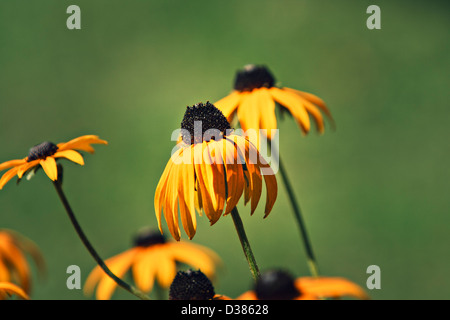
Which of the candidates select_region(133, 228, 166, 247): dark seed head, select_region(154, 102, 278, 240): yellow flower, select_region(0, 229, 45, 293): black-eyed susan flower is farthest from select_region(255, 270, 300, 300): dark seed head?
select_region(133, 228, 166, 247): dark seed head

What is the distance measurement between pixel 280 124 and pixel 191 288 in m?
4.95

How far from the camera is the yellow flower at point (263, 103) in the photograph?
1610 millimetres

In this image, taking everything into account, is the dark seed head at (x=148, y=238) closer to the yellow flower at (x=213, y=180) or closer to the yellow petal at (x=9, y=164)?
the yellow petal at (x=9, y=164)

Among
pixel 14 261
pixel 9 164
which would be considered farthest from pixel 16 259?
pixel 9 164

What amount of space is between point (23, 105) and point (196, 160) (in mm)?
5983

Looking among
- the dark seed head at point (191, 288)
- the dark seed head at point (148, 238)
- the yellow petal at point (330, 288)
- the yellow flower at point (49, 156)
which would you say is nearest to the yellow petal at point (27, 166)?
the yellow flower at point (49, 156)

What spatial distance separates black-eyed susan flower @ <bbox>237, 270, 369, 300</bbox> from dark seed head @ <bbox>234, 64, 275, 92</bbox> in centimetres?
69

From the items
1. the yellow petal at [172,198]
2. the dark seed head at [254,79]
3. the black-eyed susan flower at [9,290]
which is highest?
the dark seed head at [254,79]

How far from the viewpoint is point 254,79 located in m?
1.89

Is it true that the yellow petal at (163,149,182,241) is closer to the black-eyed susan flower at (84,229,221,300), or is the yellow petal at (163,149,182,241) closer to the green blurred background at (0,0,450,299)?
the black-eyed susan flower at (84,229,221,300)

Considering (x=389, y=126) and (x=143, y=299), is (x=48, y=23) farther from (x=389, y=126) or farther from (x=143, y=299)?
(x=143, y=299)

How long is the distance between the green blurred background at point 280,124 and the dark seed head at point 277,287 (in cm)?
293

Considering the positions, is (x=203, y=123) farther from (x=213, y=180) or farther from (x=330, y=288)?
(x=330, y=288)

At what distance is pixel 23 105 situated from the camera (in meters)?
6.73
